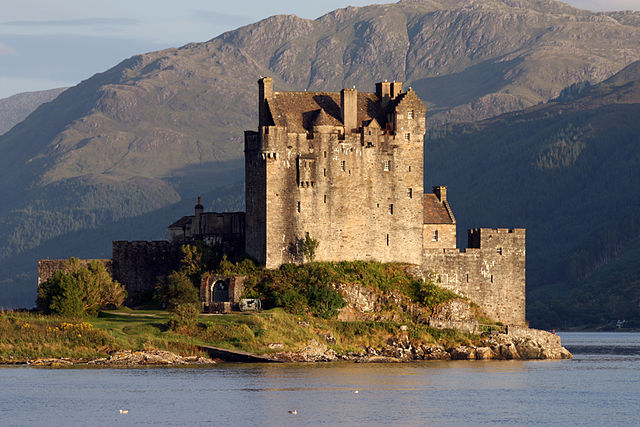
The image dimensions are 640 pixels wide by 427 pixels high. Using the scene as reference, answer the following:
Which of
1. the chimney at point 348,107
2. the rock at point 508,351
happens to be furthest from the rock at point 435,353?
the chimney at point 348,107

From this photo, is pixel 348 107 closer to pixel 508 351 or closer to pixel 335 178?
pixel 335 178

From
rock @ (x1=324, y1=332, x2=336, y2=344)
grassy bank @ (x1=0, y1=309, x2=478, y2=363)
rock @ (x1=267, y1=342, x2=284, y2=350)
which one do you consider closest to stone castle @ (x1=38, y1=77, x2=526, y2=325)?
grassy bank @ (x1=0, y1=309, x2=478, y2=363)

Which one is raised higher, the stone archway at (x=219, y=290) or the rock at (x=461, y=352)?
the stone archway at (x=219, y=290)

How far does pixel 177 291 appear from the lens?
313ft

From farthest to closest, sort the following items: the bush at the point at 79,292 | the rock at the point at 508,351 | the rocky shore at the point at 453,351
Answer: the rock at the point at 508,351, the bush at the point at 79,292, the rocky shore at the point at 453,351

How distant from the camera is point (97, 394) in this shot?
71.4 meters

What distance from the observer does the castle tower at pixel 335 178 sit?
9719 cm

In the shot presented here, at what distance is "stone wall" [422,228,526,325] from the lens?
101500mm

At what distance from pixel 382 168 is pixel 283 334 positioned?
59.4 feet

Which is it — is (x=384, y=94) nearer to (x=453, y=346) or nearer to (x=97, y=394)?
(x=453, y=346)

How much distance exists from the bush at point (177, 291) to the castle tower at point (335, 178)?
245 inches

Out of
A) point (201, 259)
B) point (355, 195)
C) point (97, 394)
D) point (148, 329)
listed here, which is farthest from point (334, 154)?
point (97, 394)

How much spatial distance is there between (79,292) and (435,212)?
31245 millimetres

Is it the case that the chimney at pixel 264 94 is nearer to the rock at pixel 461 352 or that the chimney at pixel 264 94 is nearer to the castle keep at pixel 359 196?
the castle keep at pixel 359 196
